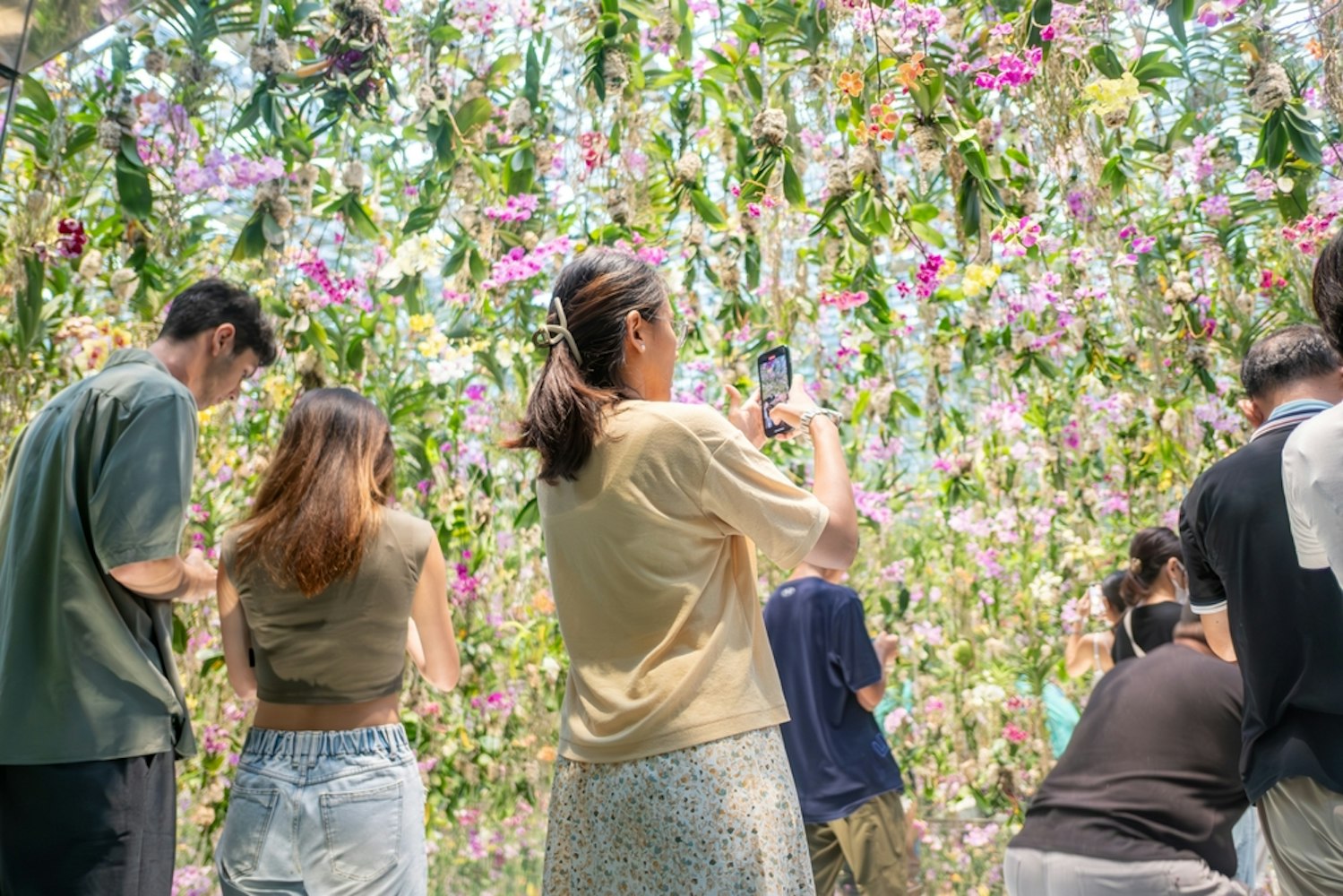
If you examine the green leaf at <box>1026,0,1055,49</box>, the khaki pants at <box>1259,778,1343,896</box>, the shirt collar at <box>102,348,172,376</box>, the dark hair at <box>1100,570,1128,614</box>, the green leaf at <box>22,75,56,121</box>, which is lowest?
the khaki pants at <box>1259,778,1343,896</box>

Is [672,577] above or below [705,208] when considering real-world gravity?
below

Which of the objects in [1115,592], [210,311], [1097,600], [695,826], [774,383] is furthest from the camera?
[1097,600]

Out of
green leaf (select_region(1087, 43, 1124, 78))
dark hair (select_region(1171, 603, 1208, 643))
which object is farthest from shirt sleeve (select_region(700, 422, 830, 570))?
green leaf (select_region(1087, 43, 1124, 78))

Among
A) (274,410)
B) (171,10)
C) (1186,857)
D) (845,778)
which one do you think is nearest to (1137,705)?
(1186,857)

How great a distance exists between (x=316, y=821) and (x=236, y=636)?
0.34m

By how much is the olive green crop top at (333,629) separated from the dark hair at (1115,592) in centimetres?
187

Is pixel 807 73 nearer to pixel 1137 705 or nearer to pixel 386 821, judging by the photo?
pixel 1137 705

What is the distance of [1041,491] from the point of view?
371 centimetres

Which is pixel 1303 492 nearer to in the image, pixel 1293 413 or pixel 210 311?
pixel 1293 413

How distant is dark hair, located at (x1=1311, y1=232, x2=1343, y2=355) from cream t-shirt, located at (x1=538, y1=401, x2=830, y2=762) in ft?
1.76

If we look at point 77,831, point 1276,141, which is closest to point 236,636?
point 77,831

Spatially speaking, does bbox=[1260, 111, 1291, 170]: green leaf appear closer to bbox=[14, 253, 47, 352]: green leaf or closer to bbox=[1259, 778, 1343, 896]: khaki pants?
bbox=[1259, 778, 1343, 896]: khaki pants

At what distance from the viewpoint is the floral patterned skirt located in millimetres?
1143

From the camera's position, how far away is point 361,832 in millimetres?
1590
